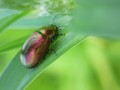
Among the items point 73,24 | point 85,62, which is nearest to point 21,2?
point 73,24

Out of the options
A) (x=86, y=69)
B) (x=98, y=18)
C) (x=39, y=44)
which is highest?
(x=98, y=18)

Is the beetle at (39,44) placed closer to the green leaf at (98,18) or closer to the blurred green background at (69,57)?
the blurred green background at (69,57)

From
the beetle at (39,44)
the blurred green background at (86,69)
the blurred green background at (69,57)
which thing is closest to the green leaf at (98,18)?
the blurred green background at (69,57)

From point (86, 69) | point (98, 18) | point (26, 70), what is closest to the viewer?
point (98, 18)

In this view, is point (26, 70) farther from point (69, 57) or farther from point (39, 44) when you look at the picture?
point (69, 57)

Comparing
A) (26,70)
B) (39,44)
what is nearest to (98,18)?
(26,70)

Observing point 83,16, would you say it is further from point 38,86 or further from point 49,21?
point 38,86
